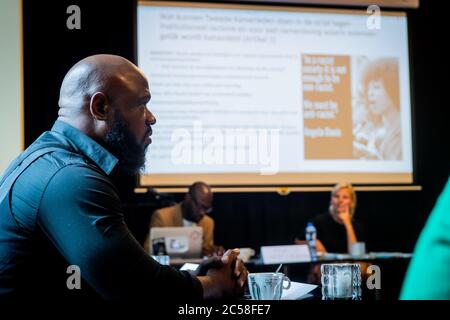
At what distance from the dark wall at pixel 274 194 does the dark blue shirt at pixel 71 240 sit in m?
3.52

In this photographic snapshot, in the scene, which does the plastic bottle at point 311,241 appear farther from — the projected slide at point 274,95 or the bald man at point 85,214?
the bald man at point 85,214

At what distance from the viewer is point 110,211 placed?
120 centimetres

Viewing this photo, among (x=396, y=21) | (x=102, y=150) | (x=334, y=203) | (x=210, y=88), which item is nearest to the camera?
(x=102, y=150)

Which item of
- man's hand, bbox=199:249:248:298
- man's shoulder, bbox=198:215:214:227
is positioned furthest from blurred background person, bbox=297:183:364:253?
man's hand, bbox=199:249:248:298

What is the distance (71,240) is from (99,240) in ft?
0.18

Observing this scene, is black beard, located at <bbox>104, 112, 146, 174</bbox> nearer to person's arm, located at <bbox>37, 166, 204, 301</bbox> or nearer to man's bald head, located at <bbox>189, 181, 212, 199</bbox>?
person's arm, located at <bbox>37, 166, 204, 301</bbox>

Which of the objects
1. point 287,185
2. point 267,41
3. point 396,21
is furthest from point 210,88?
point 396,21

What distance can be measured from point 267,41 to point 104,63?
3937 mm

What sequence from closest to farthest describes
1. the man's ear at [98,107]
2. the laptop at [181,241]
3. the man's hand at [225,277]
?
the man's hand at [225,277]
the man's ear at [98,107]
the laptop at [181,241]

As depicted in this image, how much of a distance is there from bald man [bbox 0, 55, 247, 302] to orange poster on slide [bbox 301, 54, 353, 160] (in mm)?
3927

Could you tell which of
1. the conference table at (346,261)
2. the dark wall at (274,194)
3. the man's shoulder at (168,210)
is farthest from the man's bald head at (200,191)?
the conference table at (346,261)

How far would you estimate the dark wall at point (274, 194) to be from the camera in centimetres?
490
